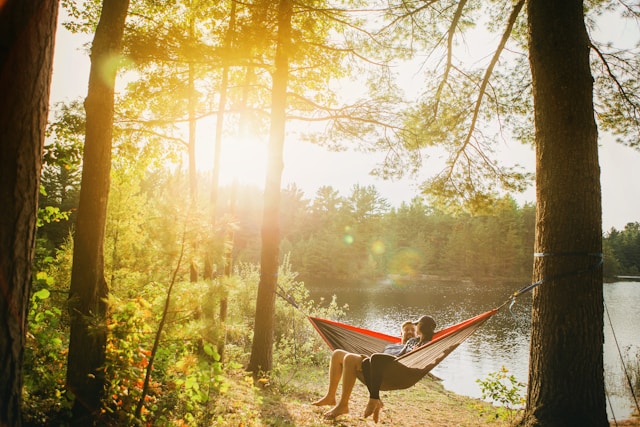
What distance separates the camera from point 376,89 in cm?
411

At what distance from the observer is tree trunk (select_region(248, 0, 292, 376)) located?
143 inches

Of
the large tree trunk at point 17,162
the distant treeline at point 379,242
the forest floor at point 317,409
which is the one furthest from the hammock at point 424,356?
the distant treeline at point 379,242

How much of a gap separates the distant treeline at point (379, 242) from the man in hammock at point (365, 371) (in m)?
25.8

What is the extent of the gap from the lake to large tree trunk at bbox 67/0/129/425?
2.37 m

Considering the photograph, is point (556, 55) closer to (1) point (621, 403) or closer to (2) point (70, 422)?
(2) point (70, 422)

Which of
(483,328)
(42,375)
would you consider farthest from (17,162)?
(483,328)

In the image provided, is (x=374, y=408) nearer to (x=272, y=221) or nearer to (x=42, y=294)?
(x=272, y=221)

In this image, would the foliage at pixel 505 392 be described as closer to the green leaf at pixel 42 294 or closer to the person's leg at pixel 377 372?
the person's leg at pixel 377 372

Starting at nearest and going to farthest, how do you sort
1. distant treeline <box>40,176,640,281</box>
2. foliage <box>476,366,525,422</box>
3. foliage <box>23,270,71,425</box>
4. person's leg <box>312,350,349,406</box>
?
1. foliage <box>23,270,71,425</box>
2. person's leg <box>312,350,349,406</box>
3. foliage <box>476,366,525,422</box>
4. distant treeline <box>40,176,640,281</box>

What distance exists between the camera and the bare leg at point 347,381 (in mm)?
2582

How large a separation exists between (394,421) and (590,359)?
1908 millimetres

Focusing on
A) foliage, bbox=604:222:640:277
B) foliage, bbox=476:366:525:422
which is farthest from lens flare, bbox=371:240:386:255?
foliage, bbox=476:366:525:422

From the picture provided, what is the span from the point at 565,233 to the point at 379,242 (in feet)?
106

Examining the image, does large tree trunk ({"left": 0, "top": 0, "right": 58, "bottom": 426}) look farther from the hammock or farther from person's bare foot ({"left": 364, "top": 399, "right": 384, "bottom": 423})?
the hammock
